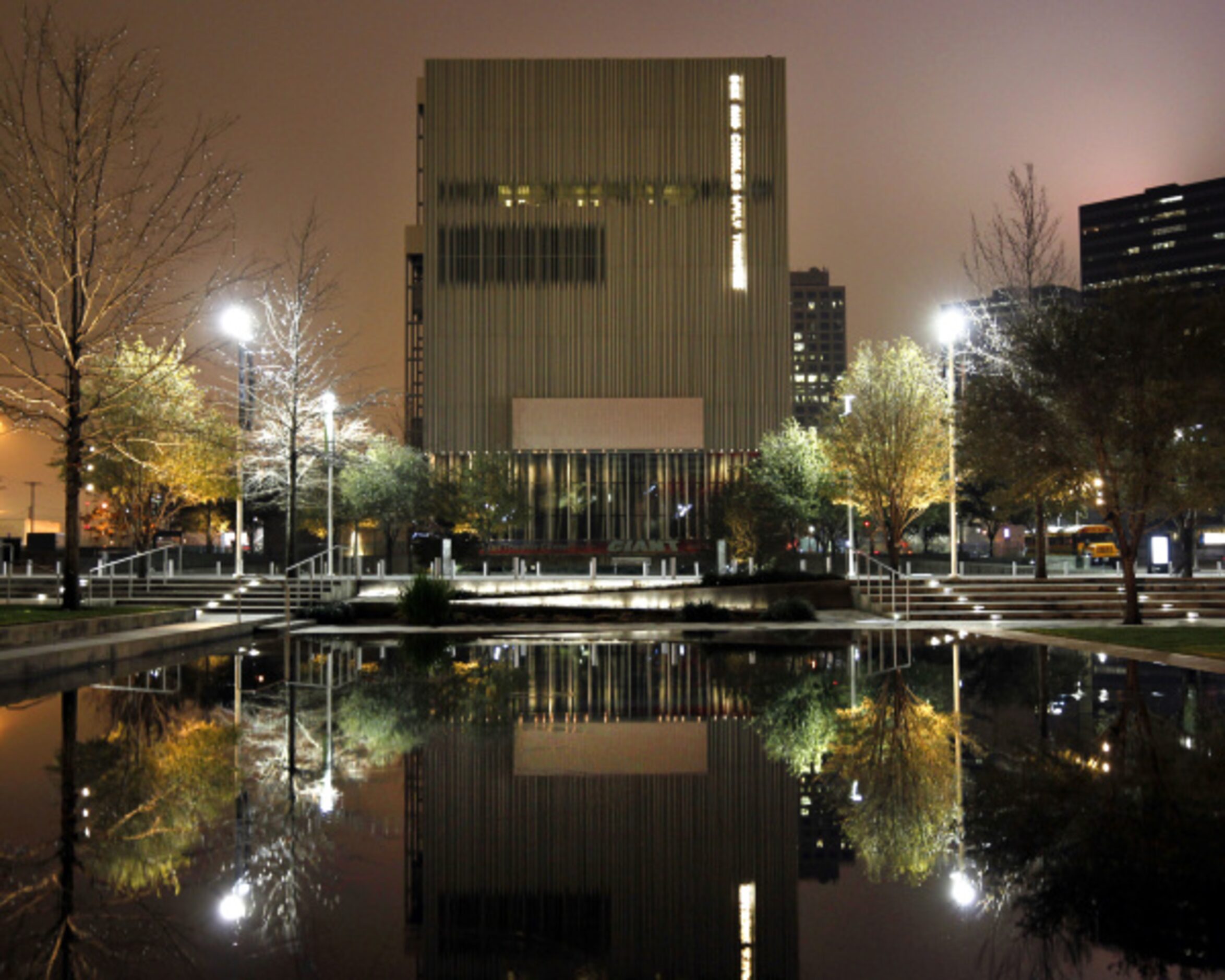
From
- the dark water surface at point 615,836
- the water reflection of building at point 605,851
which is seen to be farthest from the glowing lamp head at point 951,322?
the water reflection of building at point 605,851

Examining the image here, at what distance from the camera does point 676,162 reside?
2862 inches

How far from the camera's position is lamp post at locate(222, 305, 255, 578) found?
30375 mm

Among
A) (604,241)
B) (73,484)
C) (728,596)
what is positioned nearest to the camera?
(73,484)

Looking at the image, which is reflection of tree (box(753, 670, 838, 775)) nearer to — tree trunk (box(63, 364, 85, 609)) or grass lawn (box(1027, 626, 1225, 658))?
grass lawn (box(1027, 626, 1225, 658))

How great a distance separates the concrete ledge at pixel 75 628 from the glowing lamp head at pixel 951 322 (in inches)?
876

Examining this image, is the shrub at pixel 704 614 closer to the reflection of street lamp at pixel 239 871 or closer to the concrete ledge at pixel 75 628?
the concrete ledge at pixel 75 628

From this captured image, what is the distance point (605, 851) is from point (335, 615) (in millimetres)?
22690

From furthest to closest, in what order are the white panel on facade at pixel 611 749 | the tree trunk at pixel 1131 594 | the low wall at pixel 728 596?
the low wall at pixel 728 596, the tree trunk at pixel 1131 594, the white panel on facade at pixel 611 749

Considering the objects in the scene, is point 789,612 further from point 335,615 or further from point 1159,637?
point 335,615

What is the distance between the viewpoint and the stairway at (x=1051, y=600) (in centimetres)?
2898

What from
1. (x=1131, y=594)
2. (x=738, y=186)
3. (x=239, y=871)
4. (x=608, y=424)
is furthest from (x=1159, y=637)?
(x=738, y=186)

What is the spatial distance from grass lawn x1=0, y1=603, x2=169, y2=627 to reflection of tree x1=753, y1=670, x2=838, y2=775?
1304cm

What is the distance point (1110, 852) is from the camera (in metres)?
6.46

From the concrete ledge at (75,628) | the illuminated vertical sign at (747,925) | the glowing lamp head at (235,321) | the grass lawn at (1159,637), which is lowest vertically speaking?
the grass lawn at (1159,637)
